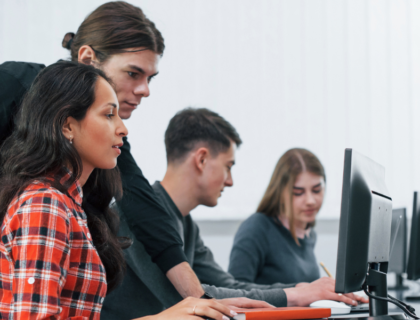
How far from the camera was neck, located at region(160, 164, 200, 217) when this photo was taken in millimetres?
1614

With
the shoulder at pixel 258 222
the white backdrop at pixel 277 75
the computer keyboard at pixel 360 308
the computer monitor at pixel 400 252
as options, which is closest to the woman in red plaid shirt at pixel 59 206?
the computer keyboard at pixel 360 308

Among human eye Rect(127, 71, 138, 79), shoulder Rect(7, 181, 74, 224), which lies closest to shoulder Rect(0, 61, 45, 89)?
human eye Rect(127, 71, 138, 79)

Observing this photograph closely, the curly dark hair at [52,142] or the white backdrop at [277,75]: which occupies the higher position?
the white backdrop at [277,75]

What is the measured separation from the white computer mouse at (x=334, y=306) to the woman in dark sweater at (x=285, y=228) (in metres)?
0.60

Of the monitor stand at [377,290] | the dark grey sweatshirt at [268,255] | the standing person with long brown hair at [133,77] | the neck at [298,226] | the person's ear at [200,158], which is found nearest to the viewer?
the monitor stand at [377,290]

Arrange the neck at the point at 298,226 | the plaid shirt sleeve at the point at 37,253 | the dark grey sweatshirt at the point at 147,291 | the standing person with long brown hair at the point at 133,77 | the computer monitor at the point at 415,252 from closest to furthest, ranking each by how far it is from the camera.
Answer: the plaid shirt sleeve at the point at 37,253 → the standing person with long brown hair at the point at 133,77 → the dark grey sweatshirt at the point at 147,291 → the computer monitor at the point at 415,252 → the neck at the point at 298,226

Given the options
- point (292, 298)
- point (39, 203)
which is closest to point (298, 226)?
point (292, 298)

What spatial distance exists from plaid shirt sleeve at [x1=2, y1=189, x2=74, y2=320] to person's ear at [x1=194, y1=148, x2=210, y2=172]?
916 mm

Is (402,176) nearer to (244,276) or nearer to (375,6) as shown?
(375,6)

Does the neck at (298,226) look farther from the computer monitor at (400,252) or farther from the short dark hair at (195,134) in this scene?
the short dark hair at (195,134)

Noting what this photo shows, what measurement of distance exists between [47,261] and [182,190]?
93 centimetres

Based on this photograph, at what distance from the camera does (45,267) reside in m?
0.70

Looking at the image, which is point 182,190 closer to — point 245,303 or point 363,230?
point 245,303

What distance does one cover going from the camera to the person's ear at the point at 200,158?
1.66 meters
